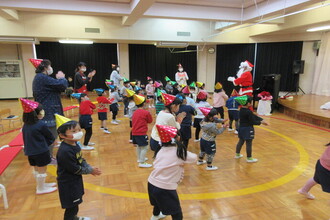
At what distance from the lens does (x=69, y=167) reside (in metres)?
1.88

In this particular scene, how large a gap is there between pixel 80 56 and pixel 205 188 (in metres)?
12.2

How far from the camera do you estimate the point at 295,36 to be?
404 inches

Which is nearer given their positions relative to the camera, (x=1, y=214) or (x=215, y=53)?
(x=1, y=214)

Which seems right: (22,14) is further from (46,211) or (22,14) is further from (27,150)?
(46,211)

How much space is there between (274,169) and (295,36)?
29.7 ft

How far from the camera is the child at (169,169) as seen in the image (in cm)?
182

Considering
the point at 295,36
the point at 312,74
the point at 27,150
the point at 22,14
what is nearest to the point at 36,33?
the point at 22,14

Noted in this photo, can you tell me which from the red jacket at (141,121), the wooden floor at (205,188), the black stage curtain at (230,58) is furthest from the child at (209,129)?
the black stage curtain at (230,58)

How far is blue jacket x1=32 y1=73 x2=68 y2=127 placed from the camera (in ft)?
10.6

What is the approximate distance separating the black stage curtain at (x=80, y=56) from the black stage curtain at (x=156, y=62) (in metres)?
1.26

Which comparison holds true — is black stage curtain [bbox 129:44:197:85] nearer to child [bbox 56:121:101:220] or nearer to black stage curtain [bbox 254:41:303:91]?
black stage curtain [bbox 254:41:303:91]

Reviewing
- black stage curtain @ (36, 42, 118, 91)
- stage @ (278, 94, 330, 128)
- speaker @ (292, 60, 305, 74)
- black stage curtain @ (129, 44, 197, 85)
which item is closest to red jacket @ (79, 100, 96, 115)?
stage @ (278, 94, 330, 128)

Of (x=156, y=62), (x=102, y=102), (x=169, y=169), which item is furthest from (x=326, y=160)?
(x=156, y=62)

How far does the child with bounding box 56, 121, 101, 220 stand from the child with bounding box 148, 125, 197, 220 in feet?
2.06
